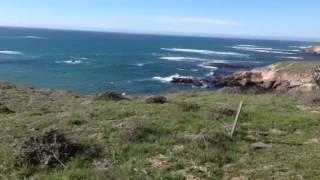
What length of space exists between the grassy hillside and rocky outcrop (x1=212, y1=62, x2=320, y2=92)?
25.9 metres

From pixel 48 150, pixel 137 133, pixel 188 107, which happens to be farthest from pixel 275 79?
A: pixel 48 150

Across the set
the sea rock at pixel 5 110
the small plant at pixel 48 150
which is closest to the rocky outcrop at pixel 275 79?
the sea rock at pixel 5 110

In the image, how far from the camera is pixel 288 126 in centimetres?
1605

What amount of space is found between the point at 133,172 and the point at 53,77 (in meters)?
46.9

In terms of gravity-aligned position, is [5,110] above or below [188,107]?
below

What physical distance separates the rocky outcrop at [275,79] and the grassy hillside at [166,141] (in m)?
25.9

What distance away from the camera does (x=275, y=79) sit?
4984cm

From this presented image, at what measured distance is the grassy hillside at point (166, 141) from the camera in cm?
1111

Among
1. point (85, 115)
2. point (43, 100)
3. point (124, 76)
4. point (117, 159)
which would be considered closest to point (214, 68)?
point (124, 76)

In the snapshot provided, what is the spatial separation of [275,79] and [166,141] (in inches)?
1510

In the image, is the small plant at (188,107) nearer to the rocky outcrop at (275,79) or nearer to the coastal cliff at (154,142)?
the coastal cliff at (154,142)

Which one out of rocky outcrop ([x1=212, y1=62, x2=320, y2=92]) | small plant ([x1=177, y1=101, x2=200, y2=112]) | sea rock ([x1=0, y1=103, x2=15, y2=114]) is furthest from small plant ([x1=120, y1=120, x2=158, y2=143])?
rocky outcrop ([x1=212, y1=62, x2=320, y2=92])

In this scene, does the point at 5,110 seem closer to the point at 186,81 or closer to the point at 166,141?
the point at 166,141

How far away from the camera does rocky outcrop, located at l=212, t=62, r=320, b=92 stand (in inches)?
1798
